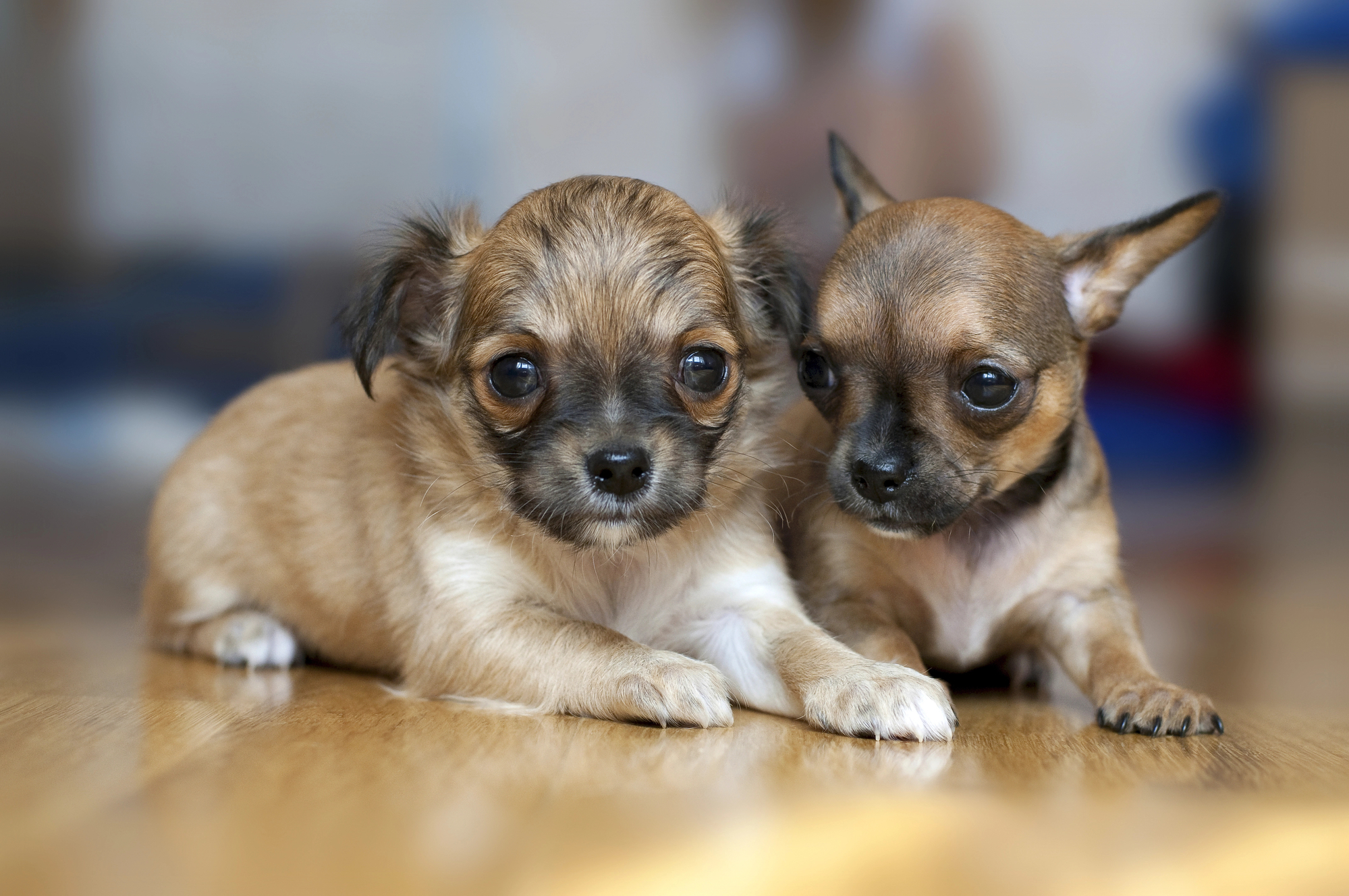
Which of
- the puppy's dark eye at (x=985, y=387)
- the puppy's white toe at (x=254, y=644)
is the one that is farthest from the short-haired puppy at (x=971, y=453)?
the puppy's white toe at (x=254, y=644)

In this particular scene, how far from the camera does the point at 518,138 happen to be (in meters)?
7.45

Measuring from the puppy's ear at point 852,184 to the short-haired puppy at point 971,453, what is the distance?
0.27 meters

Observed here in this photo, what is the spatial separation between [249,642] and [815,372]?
1774 millimetres

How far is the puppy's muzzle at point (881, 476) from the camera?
3004 mm

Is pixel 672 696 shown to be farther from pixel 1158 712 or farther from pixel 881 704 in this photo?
pixel 1158 712

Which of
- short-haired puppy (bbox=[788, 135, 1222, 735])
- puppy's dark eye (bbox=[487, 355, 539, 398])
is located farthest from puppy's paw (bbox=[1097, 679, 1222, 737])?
puppy's dark eye (bbox=[487, 355, 539, 398])

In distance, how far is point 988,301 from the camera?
314 centimetres

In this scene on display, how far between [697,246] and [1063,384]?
3.24 feet

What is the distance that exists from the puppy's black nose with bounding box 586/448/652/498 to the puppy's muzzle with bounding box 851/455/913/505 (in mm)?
523

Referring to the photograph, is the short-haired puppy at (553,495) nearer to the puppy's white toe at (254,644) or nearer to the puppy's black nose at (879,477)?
the puppy's white toe at (254,644)

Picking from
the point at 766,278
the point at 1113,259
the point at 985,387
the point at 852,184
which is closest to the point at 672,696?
the point at 985,387

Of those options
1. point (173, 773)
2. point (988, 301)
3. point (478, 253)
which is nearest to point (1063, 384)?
point (988, 301)

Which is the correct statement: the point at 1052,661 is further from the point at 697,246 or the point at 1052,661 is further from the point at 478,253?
the point at 478,253

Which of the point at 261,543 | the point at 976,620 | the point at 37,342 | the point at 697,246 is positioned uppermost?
the point at 697,246
